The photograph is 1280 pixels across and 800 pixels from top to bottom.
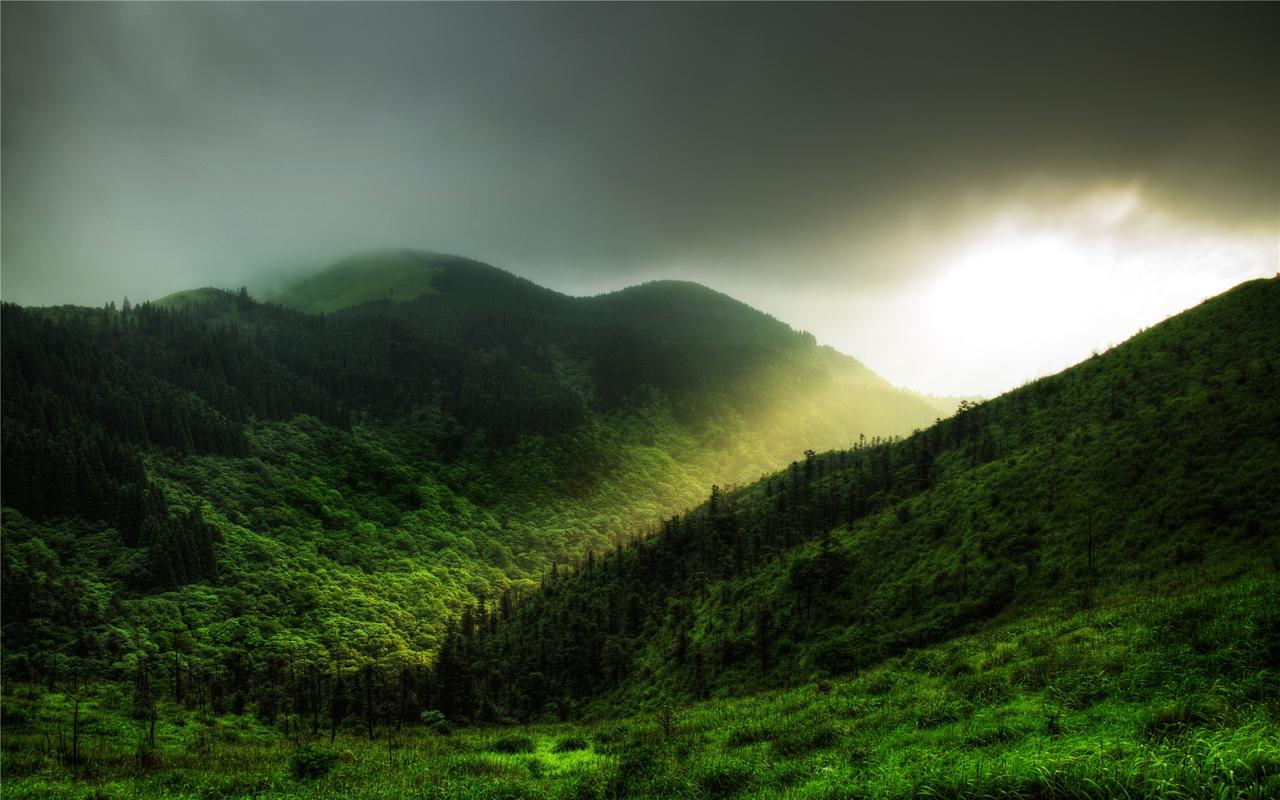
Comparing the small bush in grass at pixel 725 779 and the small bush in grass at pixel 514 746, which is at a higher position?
the small bush in grass at pixel 725 779

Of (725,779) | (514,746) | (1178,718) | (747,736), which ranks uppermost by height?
(1178,718)

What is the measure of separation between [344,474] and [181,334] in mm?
89314

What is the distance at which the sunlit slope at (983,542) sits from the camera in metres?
27.9

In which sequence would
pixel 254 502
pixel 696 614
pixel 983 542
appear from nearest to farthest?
pixel 983 542 → pixel 696 614 → pixel 254 502

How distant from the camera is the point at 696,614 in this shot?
5122cm

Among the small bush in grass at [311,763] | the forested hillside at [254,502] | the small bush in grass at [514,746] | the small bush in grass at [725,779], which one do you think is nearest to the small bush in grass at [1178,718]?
the small bush in grass at [725,779]

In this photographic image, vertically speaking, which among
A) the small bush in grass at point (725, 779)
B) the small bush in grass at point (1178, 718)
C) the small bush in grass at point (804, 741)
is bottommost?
the small bush in grass at point (804, 741)

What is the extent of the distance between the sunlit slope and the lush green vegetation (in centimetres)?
29

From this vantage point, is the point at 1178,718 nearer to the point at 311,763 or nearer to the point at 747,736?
the point at 747,736

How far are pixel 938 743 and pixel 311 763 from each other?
21698mm

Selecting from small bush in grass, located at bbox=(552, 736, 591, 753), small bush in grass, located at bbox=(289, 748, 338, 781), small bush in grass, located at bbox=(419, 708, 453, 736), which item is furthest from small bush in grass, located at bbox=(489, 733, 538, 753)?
small bush in grass, located at bbox=(419, 708, 453, 736)

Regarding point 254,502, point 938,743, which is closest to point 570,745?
point 938,743

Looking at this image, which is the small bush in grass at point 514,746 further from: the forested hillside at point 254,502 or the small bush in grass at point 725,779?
the forested hillside at point 254,502

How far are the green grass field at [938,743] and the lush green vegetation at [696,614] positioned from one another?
117 millimetres
